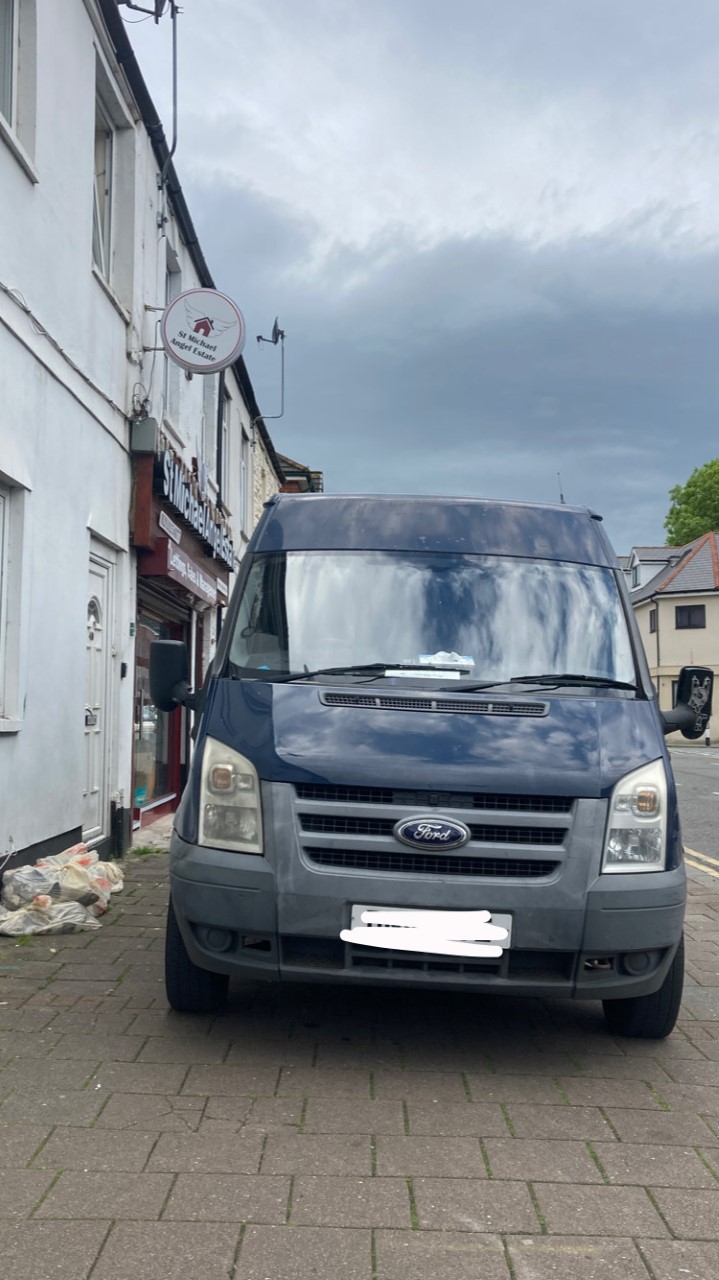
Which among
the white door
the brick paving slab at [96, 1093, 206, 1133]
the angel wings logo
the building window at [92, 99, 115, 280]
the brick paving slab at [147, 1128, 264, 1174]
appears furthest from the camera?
the angel wings logo

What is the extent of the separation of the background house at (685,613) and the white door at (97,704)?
152 ft

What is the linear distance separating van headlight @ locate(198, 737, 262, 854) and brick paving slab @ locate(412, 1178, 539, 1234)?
1.36 metres

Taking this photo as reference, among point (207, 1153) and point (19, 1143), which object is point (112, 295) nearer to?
point (19, 1143)

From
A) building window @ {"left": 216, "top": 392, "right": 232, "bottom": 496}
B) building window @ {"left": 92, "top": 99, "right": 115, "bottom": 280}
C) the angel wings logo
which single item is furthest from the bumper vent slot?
building window @ {"left": 216, "top": 392, "right": 232, "bottom": 496}

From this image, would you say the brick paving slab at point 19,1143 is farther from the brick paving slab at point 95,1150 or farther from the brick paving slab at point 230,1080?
the brick paving slab at point 230,1080

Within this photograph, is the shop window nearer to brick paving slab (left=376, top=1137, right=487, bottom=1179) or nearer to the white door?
the white door

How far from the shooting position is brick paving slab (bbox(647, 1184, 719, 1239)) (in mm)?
2986

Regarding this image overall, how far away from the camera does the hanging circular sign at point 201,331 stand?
1095cm

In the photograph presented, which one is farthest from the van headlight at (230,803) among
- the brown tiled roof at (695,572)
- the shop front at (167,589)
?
the brown tiled roof at (695,572)

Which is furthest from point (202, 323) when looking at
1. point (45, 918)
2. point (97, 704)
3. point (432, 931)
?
point (432, 931)

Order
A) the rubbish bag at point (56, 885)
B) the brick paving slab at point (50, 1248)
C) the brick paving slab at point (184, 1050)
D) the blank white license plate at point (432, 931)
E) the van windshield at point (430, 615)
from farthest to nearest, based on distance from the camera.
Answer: the rubbish bag at point (56, 885)
the van windshield at point (430, 615)
the brick paving slab at point (184, 1050)
the blank white license plate at point (432, 931)
the brick paving slab at point (50, 1248)

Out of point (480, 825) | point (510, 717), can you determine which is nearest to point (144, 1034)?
point (480, 825)

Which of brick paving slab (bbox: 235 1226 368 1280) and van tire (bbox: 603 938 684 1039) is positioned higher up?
van tire (bbox: 603 938 684 1039)

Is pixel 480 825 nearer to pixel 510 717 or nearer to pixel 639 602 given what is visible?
pixel 510 717
